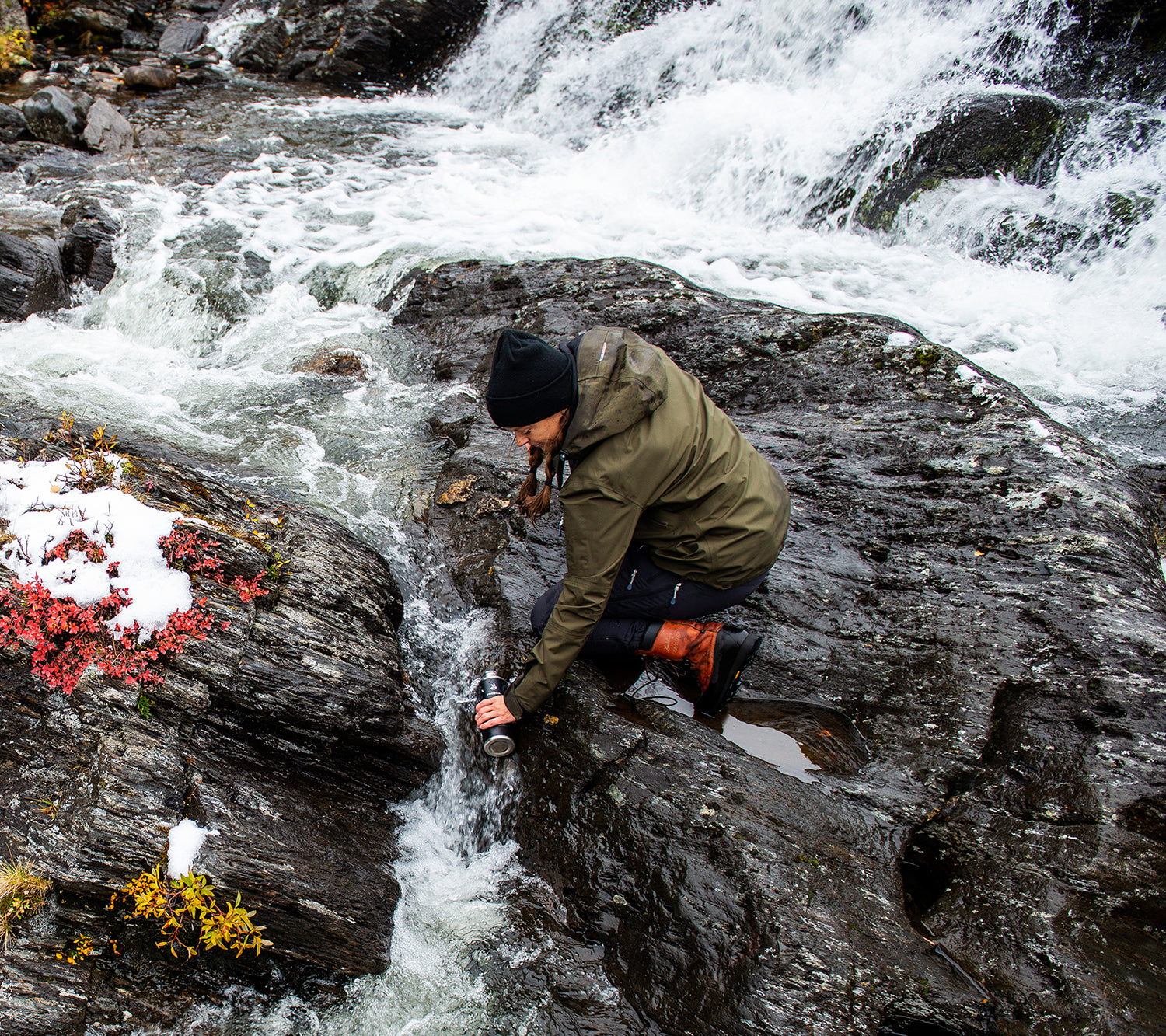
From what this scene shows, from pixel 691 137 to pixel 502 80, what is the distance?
769cm

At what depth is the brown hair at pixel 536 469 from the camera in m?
4.15

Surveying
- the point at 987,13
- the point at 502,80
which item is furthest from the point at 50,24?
the point at 987,13

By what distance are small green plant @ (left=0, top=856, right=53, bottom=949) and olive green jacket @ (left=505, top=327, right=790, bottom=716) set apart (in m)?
2.63

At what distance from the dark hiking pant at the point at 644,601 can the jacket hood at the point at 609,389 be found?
134cm

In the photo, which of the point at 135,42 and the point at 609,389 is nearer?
the point at 609,389

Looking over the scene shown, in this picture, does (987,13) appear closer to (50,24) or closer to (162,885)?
(162,885)

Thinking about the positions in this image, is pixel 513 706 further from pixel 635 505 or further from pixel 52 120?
pixel 52 120

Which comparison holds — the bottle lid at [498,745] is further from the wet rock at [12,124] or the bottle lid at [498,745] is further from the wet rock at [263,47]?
the wet rock at [263,47]

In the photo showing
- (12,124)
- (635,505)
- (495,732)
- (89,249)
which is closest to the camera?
(635,505)

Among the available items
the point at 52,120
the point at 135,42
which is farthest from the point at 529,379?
the point at 135,42

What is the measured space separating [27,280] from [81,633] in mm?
8705

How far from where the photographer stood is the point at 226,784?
430 cm

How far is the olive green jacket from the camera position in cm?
396

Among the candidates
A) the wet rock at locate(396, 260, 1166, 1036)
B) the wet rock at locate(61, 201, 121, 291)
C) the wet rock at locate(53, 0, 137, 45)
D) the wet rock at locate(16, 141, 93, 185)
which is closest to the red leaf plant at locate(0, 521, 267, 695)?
the wet rock at locate(396, 260, 1166, 1036)
